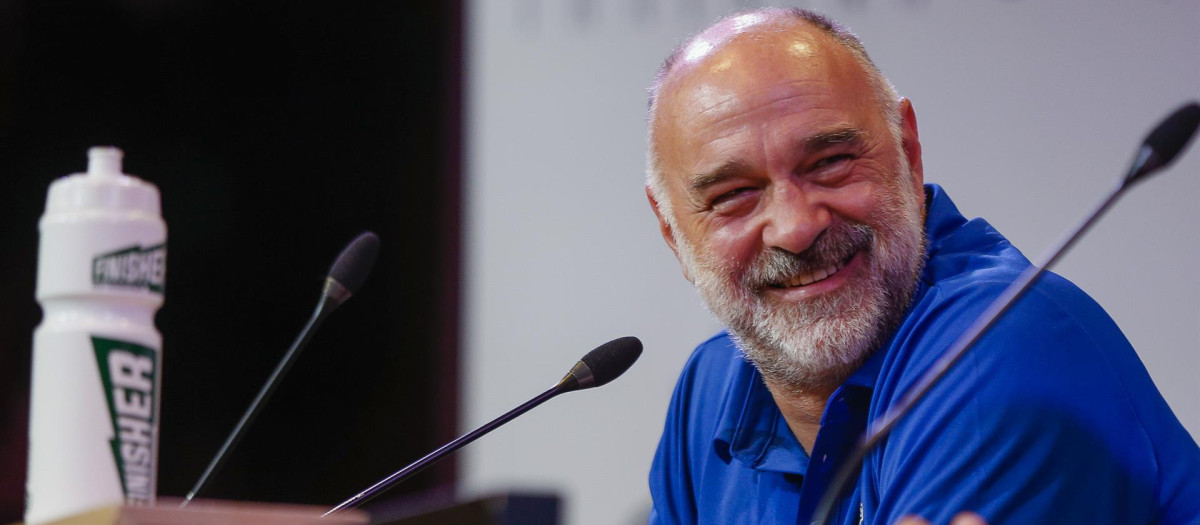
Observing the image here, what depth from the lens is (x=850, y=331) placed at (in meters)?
1.58

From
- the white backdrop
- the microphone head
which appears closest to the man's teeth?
the microphone head

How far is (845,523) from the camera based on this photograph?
4.85 feet

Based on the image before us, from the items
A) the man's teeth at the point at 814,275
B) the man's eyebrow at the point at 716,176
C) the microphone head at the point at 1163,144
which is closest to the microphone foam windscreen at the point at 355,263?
the man's eyebrow at the point at 716,176

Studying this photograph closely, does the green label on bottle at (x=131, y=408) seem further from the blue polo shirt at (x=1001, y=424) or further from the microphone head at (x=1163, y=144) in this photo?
the microphone head at (x=1163, y=144)

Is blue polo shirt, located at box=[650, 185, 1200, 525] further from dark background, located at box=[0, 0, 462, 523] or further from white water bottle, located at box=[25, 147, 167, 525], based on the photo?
dark background, located at box=[0, 0, 462, 523]

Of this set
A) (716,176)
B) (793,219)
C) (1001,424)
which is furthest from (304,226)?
(1001,424)

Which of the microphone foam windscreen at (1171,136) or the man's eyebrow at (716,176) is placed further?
the man's eyebrow at (716,176)

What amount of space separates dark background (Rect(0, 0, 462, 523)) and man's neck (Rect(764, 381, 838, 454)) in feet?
6.35

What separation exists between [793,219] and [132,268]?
88 centimetres

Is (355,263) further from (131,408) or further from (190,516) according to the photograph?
(190,516)

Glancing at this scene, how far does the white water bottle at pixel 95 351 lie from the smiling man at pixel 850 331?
801 millimetres

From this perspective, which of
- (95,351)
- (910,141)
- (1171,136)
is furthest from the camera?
(910,141)

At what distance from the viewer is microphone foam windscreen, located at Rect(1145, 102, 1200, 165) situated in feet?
3.80

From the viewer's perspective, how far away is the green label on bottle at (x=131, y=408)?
3.49ft
